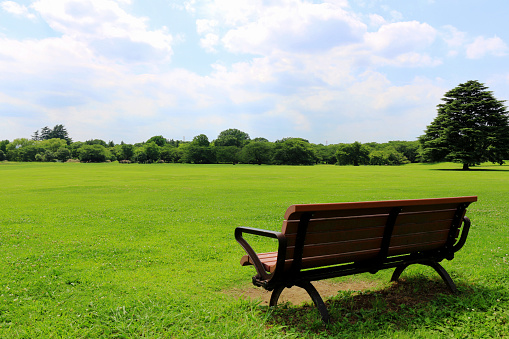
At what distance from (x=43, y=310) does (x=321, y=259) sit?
11.3 ft

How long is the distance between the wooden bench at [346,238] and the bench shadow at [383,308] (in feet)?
0.62

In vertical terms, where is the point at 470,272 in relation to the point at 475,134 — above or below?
below

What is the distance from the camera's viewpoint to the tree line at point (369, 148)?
203 feet

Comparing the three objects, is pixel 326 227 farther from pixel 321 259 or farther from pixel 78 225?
pixel 78 225

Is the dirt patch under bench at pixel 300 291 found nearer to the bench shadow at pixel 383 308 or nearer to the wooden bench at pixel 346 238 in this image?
the bench shadow at pixel 383 308

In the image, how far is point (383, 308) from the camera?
427cm

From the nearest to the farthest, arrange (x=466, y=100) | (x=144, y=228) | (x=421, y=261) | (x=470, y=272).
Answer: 1. (x=421, y=261)
2. (x=470, y=272)
3. (x=144, y=228)
4. (x=466, y=100)

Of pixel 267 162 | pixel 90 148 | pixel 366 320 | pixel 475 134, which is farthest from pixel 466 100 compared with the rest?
pixel 90 148

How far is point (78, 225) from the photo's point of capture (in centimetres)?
1045

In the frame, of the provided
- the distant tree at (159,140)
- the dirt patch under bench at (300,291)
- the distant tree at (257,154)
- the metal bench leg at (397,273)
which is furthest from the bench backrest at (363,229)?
the distant tree at (159,140)

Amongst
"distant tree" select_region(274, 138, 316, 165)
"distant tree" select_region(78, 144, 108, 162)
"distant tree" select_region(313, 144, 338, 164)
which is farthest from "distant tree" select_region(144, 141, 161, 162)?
"distant tree" select_region(313, 144, 338, 164)

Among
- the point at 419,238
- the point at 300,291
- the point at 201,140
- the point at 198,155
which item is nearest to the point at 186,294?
the point at 300,291

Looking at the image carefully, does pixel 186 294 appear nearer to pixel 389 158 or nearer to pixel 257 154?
pixel 389 158

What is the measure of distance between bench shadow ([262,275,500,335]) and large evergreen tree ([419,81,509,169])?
212 feet
